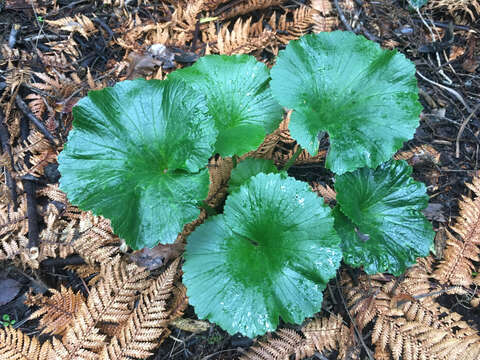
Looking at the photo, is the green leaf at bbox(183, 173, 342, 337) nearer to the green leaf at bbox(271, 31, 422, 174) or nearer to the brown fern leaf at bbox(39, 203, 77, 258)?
the green leaf at bbox(271, 31, 422, 174)

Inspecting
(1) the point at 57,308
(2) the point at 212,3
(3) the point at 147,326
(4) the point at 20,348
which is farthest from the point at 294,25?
(4) the point at 20,348

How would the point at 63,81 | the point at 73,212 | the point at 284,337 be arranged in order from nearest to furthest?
the point at 284,337, the point at 73,212, the point at 63,81

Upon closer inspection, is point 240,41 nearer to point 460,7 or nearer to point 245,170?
point 245,170

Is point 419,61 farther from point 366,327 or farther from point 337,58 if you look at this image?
point 366,327

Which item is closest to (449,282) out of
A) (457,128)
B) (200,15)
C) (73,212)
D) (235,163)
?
(457,128)

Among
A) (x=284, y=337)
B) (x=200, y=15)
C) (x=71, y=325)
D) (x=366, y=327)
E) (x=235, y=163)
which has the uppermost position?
(x=200, y=15)

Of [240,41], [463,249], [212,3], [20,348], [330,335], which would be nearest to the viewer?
[20,348]
